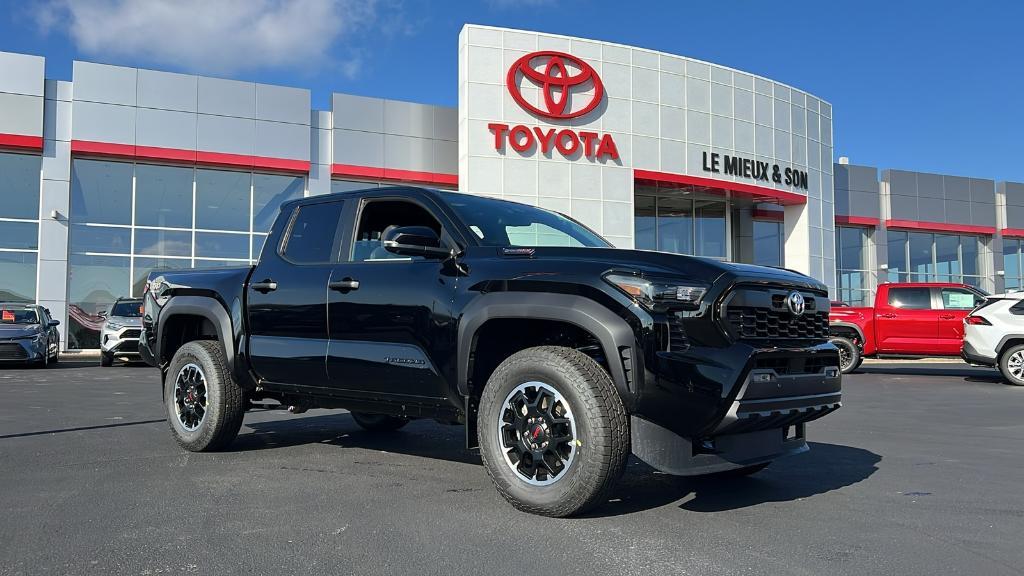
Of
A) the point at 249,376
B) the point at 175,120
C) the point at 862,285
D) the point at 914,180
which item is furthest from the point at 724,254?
the point at 249,376

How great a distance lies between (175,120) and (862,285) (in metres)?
28.1

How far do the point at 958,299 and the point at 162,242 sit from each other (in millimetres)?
20681

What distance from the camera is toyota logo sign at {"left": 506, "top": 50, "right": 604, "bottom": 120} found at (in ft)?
79.4

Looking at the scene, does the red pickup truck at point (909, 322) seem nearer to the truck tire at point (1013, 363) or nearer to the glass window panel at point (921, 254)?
the truck tire at point (1013, 363)

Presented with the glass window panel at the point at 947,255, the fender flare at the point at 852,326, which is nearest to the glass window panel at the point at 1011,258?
the glass window panel at the point at 947,255

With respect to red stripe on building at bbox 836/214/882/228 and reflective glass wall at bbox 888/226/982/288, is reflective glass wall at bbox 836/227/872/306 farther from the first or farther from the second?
reflective glass wall at bbox 888/226/982/288

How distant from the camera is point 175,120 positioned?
2308 cm

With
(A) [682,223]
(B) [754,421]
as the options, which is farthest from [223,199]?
(B) [754,421]

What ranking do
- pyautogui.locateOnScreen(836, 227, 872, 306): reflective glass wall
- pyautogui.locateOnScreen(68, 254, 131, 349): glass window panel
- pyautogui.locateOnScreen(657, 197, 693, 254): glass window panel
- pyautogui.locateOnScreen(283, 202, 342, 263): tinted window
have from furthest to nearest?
pyautogui.locateOnScreen(836, 227, 872, 306): reflective glass wall, pyautogui.locateOnScreen(657, 197, 693, 254): glass window panel, pyautogui.locateOnScreen(68, 254, 131, 349): glass window panel, pyautogui.locateOnScreen(283, 202, 342, 263): tinted window

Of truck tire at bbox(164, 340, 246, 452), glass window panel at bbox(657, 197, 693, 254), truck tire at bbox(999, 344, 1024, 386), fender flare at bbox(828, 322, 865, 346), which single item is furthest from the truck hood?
glass window panel at bbox(657, 197, 693, 254)

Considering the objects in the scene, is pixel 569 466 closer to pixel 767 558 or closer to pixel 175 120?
pixel 767 558

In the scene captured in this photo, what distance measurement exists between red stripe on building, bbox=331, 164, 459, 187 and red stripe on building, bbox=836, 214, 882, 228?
685 inches

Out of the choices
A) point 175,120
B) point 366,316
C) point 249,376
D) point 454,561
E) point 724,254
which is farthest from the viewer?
point 724,254

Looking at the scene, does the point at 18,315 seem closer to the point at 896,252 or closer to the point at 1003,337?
the point at 1003,337
